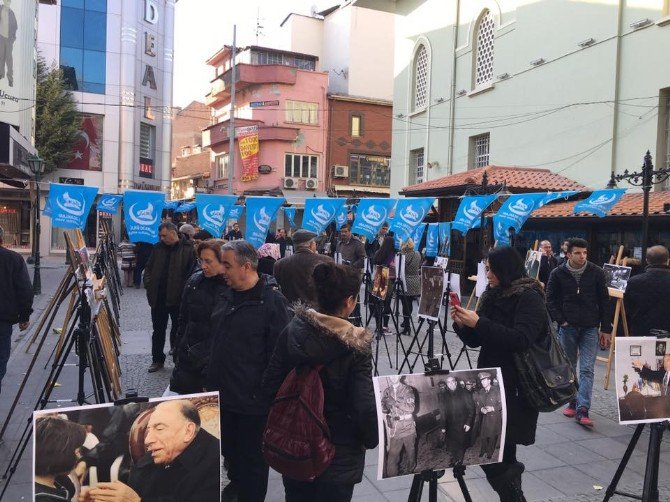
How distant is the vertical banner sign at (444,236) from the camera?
1487 cm

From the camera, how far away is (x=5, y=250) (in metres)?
5.49

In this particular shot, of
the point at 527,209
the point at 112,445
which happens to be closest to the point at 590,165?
the point at 527,209

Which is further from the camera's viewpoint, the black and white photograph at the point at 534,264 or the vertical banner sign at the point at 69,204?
the black and white photograph at the point at 534,264

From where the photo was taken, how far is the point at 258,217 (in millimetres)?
12828

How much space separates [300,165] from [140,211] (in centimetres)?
2763

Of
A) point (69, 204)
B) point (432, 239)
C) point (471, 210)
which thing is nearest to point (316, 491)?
point (471, 210)

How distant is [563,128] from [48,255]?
24921mm

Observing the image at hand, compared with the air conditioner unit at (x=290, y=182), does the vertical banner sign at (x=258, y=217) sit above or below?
below

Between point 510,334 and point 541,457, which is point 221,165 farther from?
point 510,334

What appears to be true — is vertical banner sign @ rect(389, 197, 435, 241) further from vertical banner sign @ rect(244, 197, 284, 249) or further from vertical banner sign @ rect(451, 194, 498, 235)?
vertical banner sign @ rect(244, 197, 284, 249)

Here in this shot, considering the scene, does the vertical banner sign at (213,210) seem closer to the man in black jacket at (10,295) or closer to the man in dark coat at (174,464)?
the man in black jacket at (10,295)

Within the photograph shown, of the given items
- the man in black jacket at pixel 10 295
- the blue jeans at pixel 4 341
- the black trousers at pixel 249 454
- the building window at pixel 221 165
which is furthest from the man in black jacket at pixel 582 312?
the building window at pixel 221 165

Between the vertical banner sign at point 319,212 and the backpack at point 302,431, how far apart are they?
10441mm

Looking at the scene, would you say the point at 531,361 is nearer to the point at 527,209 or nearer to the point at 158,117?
the point at 527,209
